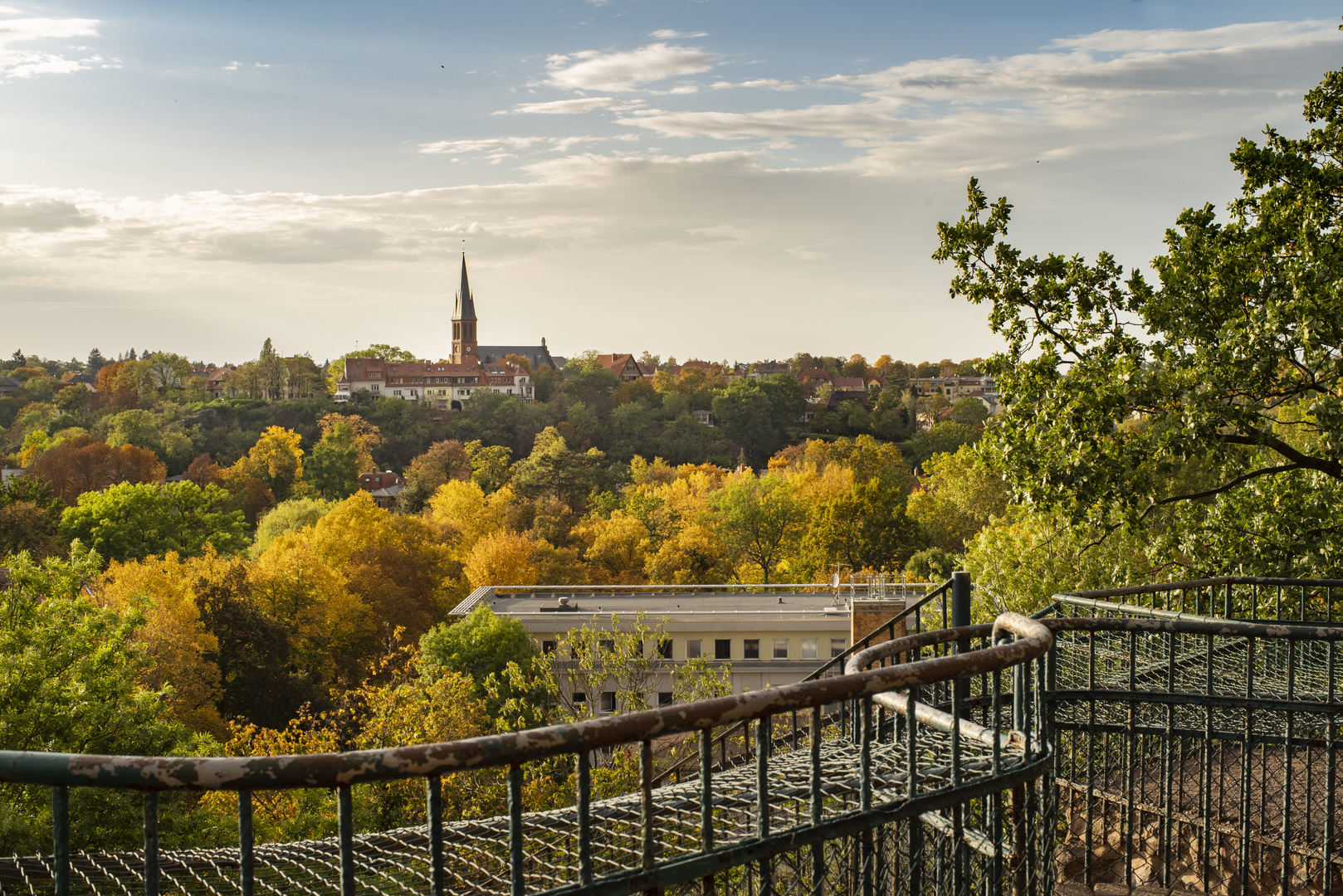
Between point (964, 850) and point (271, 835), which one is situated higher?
point (964, 850)

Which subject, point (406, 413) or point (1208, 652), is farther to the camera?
point (406, 413)

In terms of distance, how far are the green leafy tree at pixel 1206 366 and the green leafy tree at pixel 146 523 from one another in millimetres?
42774

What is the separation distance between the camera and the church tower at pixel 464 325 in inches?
4828

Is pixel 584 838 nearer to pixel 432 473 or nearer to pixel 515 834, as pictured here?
pixel 515 834

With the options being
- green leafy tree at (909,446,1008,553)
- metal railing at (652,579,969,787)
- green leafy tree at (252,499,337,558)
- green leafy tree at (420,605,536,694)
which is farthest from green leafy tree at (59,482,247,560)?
metal railing at (652,579,969,787)

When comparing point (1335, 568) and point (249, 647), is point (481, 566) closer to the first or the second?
point (249, 647)

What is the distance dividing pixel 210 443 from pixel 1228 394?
254ft

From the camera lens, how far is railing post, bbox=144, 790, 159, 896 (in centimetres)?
224

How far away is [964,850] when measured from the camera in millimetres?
3504

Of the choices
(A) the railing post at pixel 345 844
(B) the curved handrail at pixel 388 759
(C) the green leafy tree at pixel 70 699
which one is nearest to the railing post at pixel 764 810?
(B) the curved handrail at pixel 388 759

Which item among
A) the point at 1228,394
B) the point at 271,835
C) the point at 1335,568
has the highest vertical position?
the point at 1228,394

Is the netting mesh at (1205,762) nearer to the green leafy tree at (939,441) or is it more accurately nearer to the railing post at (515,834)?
the railing post at (515,834)

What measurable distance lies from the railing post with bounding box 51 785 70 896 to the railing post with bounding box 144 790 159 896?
159mm

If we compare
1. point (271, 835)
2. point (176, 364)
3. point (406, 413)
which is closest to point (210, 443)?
point (406, 413)
